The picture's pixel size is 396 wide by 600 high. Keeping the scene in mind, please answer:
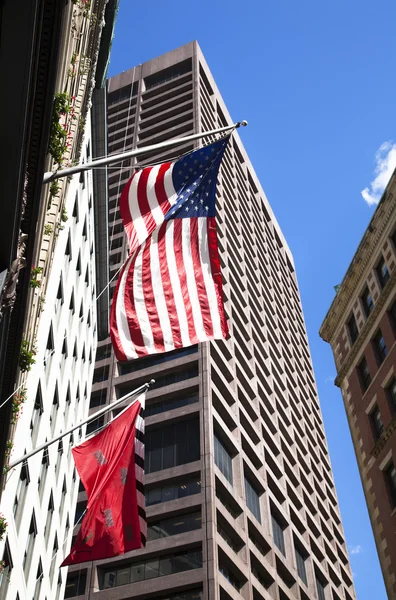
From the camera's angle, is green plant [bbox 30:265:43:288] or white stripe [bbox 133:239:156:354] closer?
white stripe [bbox 133:239:156:354]

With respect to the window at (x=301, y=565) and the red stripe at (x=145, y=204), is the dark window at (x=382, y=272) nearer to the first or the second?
the red stripe at (x=145, y=204)

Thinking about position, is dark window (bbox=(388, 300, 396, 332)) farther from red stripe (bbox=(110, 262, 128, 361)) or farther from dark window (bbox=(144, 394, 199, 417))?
dark window (bbox=(144, 394, 199, 417))

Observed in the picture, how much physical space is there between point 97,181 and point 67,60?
19.3 meters

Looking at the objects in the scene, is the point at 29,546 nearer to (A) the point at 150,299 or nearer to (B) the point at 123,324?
(B) the point at 123,324

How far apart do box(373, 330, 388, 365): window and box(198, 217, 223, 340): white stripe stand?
17062 mm

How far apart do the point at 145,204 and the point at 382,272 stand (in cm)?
1990

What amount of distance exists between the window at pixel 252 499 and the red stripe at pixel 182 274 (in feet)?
128

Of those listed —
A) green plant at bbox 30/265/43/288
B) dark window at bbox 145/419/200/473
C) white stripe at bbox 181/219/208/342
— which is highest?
dark window at bbox 145/419/200/473

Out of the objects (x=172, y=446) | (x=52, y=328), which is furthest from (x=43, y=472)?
(x=172, y=446)

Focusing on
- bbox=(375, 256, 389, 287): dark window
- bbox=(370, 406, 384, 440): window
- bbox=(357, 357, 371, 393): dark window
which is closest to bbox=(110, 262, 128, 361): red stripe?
bbox=(370, 406, 384, 440): window

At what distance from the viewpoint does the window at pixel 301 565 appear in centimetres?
5769

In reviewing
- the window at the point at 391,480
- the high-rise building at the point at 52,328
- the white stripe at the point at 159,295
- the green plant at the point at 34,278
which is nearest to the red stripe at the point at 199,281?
the white stripe at the point at 159,295

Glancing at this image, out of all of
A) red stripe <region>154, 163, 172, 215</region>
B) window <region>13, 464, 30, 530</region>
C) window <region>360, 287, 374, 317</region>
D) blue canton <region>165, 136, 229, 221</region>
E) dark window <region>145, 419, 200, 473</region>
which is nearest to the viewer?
red stripe <region>154, 163, 172, 215</region>

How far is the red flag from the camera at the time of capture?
613 inches
